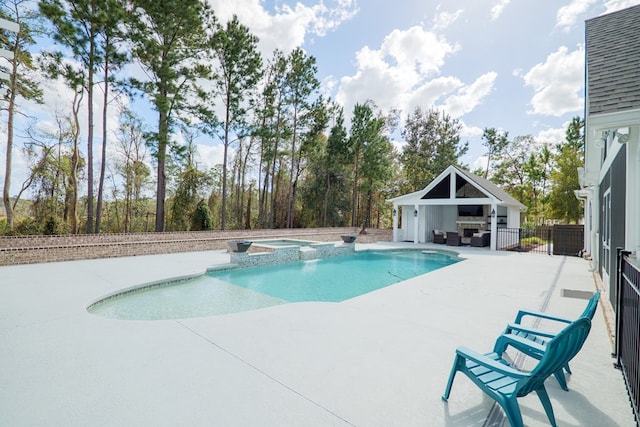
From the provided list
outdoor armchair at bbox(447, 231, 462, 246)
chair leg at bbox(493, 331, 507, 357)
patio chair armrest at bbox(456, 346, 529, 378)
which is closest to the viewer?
patio chair armrest at bbox(456, 346, 529, 378)

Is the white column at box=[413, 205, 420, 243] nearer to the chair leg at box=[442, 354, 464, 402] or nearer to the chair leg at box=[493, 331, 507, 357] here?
the chair leg at box=[493, 331, 507, 357]

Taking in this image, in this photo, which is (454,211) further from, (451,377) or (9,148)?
(9,148)

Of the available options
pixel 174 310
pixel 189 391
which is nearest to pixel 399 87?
pixel 174 310

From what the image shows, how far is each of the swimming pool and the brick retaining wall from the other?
4.39 m

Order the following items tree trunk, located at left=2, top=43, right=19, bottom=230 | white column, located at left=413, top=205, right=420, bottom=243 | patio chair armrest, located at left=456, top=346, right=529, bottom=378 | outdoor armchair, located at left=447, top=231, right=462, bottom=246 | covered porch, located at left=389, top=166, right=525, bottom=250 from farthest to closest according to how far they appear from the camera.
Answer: white column, located at left=413, top=205, right=420, bottom=243, outdoor armchair, located at left=447, top=231, right=462, bottom=246, covered porch, located at left=389, top=166, right=525, bottom=250, tree trunk, located at left=2, top=43, right=19, bottom=230, patio chair armrest, located at left=456, top=346, right=529, bottom=378

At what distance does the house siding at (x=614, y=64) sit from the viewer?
129 inches

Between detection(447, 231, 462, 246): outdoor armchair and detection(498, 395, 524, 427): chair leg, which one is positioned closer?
detection(498, 395, 524, 427): chair leg

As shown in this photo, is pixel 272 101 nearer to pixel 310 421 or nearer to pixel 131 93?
pixel 131 93

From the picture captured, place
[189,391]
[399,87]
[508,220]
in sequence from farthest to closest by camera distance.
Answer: [399,87] < [508,220] < [189,391]

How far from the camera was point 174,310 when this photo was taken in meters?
5.64

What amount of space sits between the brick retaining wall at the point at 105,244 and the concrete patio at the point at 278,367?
4.53m

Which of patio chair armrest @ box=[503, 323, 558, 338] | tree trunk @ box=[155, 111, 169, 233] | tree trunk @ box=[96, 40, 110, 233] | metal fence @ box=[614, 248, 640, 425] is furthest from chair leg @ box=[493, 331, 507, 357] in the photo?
tree trunk @ box=[155, 111, 169, 233]

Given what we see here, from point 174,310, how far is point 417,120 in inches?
1121

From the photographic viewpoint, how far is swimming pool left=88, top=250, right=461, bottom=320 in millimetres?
5723
